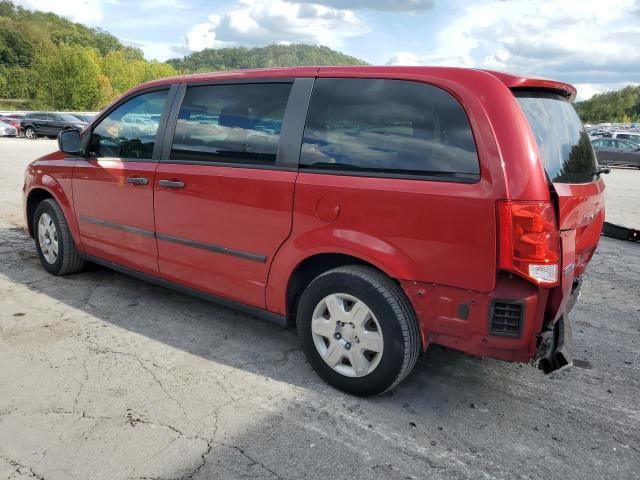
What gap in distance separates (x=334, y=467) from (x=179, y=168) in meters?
2.22

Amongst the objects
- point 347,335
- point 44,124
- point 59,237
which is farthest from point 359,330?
point 44,124

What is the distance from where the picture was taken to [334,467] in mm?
2332

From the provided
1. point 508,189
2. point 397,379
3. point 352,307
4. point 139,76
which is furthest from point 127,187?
point 139,76

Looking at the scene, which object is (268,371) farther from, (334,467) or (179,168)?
(179,168)

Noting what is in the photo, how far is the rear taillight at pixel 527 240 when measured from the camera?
7.78 ft

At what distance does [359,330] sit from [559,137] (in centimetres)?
148

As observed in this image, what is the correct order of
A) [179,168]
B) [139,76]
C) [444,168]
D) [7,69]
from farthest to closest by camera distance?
[7,69] < [139,76] < [179,168] < [444,168]

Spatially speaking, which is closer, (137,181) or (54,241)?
(137,181)

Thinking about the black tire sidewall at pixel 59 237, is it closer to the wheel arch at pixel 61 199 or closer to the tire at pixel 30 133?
the wheel arch at pixel 61 199

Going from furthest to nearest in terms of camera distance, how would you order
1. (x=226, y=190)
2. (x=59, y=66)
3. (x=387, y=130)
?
1. (x=59, y=66)
2. (x=226, y=190)
3. (x=387, y=130)

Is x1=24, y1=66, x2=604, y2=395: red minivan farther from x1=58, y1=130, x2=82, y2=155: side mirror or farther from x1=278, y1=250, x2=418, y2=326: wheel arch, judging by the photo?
x1=58, y1=130, x2=82, y2=155: side mirror

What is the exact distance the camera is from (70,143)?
4.43 m

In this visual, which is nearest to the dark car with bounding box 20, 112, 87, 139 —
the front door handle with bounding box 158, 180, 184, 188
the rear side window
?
the front door handle with bounding box 158, 180, 184, 188

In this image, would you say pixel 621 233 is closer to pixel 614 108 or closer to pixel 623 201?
pixel 623 201
